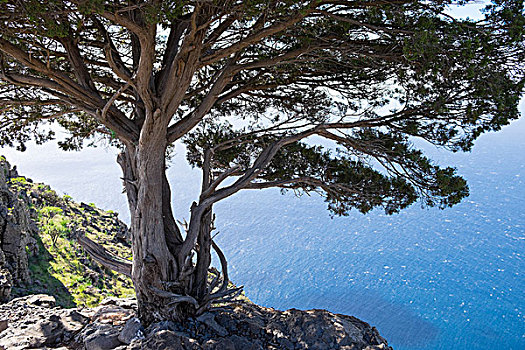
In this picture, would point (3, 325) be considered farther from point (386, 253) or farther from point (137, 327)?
point (386, 253)

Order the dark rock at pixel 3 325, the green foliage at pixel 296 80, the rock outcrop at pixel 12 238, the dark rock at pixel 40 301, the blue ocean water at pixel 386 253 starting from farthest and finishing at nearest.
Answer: the blue ocean water at pixel 386 253 → the rock outcrop at pixel 12 238 → the dark rock at pixel 40 301 → the dark rock at pixel 3 325 → the green foliage at pixel 296 80

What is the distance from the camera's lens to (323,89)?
15.5ft

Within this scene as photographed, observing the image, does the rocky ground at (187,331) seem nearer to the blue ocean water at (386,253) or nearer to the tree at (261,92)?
the tree at (261,92)

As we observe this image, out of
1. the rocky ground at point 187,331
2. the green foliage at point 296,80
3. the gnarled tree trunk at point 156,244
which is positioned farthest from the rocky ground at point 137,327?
the green foliage at point 296,80

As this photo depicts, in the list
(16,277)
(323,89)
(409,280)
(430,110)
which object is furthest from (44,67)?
(409,280)

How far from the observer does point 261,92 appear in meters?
5.04

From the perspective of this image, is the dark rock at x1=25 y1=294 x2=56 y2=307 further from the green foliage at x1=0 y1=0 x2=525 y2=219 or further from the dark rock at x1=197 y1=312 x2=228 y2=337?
the dark rock at x1=197 y1=312 x2=228 y2=337

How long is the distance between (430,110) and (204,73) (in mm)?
2555

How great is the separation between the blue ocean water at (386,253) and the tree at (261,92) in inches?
154

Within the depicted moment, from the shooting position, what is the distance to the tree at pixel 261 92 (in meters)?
2.91

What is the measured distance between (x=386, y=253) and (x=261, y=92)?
29.2 ft

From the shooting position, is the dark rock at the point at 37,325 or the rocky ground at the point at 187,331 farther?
the dark rock at the point at 37,325

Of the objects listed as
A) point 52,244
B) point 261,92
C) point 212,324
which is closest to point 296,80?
point 261,92

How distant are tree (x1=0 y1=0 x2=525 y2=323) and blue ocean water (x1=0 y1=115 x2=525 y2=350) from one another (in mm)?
3916
